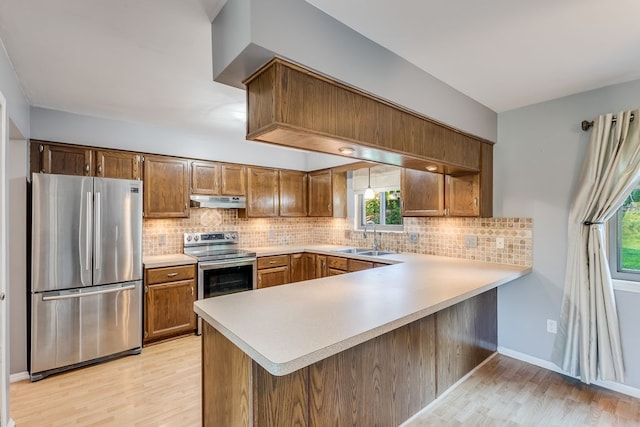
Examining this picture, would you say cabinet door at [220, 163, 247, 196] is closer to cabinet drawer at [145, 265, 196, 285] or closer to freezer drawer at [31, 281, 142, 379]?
cabinet drawer at [145, 265, 196, 285]

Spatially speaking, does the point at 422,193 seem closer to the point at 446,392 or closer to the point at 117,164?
the point at 446,392

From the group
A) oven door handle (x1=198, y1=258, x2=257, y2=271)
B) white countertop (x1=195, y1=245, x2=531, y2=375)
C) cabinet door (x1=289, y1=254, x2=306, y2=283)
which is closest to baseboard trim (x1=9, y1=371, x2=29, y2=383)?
oven door handle (x1=198, y1=258, x2=257, y2=271)

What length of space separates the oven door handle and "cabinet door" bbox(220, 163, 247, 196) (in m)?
0.95

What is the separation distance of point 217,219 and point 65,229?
177 cm

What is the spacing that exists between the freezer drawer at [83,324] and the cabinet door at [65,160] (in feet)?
3.85

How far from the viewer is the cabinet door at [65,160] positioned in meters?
2.89

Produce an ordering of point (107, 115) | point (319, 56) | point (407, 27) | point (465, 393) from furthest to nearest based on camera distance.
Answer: point (107, 115) → point (465, 393) → point (407, 27) → point (319, 56)

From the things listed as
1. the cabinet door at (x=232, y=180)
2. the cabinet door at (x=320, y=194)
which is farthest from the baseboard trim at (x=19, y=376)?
the cabinet door at (x=320, y=194)

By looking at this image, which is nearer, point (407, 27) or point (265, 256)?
point (407, 27)

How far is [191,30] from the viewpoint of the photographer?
1.72 m

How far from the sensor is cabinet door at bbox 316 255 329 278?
4.07 metres

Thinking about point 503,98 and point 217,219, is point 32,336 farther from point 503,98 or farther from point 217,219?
point 503,98

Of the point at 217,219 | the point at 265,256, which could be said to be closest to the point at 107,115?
the point at 217,219

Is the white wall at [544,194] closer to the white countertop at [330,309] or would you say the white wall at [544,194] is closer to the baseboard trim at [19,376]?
the white countertop at [330,309]
